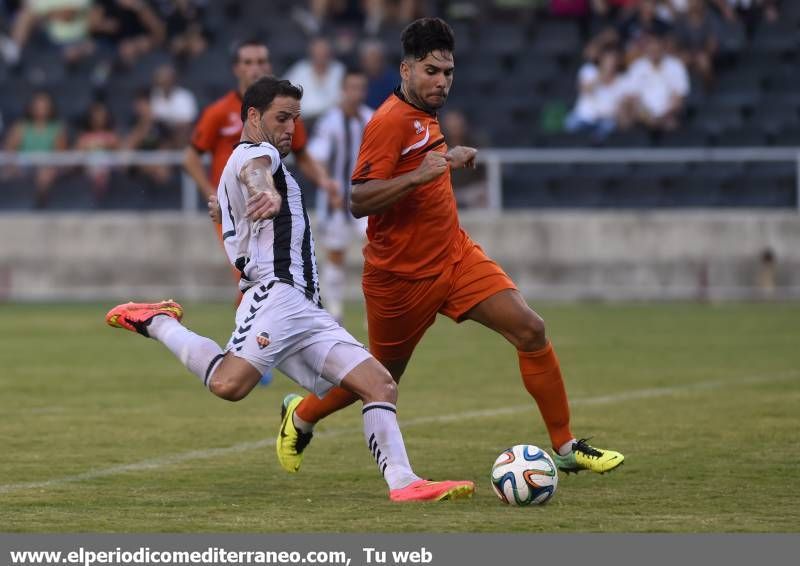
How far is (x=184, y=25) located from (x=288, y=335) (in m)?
16.9

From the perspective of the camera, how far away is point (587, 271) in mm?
20312

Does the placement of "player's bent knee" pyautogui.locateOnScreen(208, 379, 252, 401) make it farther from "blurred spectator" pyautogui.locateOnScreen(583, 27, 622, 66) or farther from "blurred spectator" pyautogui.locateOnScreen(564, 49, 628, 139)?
"blurred spectator" pyautogui.locateOnScreen(583, 27, 622, 66)

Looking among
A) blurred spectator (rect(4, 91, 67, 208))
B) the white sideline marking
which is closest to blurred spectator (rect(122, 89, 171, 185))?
blurred spectator (rect(4, 91, 67, 208))

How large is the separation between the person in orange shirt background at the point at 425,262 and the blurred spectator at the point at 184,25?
612 inches

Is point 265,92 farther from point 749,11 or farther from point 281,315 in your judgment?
point 749,11

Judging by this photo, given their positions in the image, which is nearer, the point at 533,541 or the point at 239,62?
the point at 533,541

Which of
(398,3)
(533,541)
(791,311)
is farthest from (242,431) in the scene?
(398,3)

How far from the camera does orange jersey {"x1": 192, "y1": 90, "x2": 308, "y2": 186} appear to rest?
12344mm

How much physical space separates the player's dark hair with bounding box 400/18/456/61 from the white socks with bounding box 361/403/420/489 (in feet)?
5.93

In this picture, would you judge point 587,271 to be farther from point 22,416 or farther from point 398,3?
point 22,416

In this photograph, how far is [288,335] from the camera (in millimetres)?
8062

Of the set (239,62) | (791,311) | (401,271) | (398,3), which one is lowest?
(791,311)

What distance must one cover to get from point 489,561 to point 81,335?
38.1 ft

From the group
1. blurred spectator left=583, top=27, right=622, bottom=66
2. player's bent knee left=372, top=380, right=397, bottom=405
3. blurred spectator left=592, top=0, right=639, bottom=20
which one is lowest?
player's bent knee left=372, top=380, right=397, bottom=405
